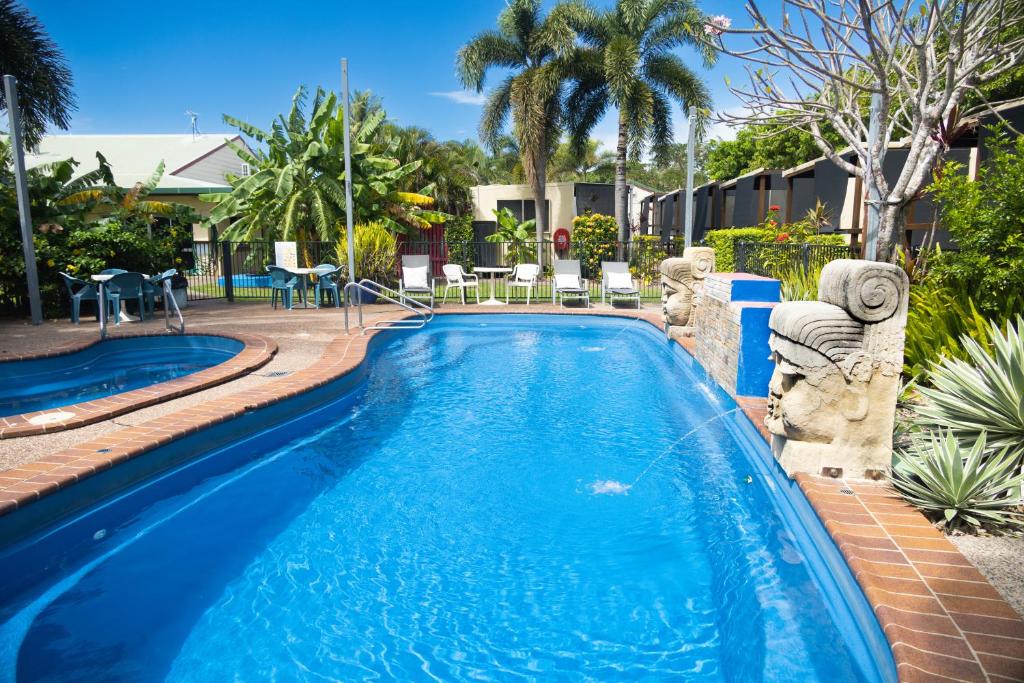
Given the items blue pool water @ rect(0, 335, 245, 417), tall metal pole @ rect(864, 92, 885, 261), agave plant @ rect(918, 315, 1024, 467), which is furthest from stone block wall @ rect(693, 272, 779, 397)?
blue pool water @ rect(0, 335, 245, 417)

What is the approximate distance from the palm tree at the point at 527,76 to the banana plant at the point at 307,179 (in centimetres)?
525

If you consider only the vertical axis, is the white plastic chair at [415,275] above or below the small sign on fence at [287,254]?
below

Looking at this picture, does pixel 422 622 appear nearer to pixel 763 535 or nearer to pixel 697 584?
pixel 697 584

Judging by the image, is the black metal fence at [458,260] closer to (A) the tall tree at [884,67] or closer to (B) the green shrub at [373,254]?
(B) the green shrub at [373,254]

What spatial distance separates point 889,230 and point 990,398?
303 cm

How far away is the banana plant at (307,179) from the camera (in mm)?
16750

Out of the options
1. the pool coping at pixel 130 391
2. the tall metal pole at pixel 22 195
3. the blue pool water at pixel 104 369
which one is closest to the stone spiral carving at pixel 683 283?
the pool coping at pixel 130 391

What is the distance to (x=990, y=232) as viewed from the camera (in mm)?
4859

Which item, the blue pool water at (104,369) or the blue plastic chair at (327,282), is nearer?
the blue pool water at (104,369)

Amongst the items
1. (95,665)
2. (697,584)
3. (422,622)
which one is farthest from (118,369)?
(697,584)

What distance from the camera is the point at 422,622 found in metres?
3.11

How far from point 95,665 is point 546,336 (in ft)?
30.7

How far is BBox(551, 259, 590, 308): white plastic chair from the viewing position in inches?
541

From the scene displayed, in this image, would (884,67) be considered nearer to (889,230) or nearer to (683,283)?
(889,230)
